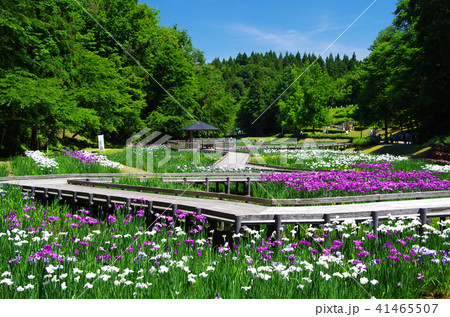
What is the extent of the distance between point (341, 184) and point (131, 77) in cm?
3433

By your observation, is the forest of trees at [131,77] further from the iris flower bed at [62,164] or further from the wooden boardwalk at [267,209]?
the wooden boardwalk at [267,209]

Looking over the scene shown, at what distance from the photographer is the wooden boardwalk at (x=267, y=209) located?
7.57m

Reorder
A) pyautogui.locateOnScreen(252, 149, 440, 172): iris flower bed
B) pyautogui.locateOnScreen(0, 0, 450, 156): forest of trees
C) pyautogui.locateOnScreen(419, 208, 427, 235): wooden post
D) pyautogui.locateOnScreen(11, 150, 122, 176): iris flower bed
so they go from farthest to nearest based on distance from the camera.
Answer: pyautogui.locateOnScreen(0, 0, 450, 156): forest of trees
pyautogui.locateOnScreen(252, 149, 440, 172): iris flower bed
pyautogui.locateOnScreen(11, 150, 122, 176): iris flower bed
pyautogui.locateOnScreen(419, 208, 427, 235): wooden post

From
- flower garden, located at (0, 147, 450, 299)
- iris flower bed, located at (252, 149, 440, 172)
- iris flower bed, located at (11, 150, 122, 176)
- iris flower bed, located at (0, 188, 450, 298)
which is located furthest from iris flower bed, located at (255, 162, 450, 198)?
iris flower bed, located at (11, 150, 122, 176)

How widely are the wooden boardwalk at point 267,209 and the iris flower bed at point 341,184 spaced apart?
5.02 ft

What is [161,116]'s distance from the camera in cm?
4116

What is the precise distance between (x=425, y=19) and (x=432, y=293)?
102ft

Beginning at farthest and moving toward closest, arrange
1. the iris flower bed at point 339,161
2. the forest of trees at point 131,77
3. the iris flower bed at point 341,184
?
the forest of trees at point 131,77 < the iris flower bed at point 339,161 < the iris flower bed at point 341,184

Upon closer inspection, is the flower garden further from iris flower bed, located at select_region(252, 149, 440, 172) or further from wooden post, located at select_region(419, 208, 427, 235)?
iris flower bed, located at select_region(252, 149, 440, 172)

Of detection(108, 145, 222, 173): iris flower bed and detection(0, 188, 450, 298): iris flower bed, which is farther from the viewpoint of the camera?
detection(108, 145, 222, 173): iris flower bed

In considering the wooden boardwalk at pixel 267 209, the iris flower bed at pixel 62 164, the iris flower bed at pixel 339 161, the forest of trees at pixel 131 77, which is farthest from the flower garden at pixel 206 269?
the iris flower bed at pixel 339 161

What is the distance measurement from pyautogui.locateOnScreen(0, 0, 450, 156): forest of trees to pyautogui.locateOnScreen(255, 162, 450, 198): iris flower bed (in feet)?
13.3

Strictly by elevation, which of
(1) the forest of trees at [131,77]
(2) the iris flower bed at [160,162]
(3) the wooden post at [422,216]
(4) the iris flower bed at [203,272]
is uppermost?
(1) the forest of trees at [131,77]

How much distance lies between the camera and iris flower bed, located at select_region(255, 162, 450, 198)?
1268cm
